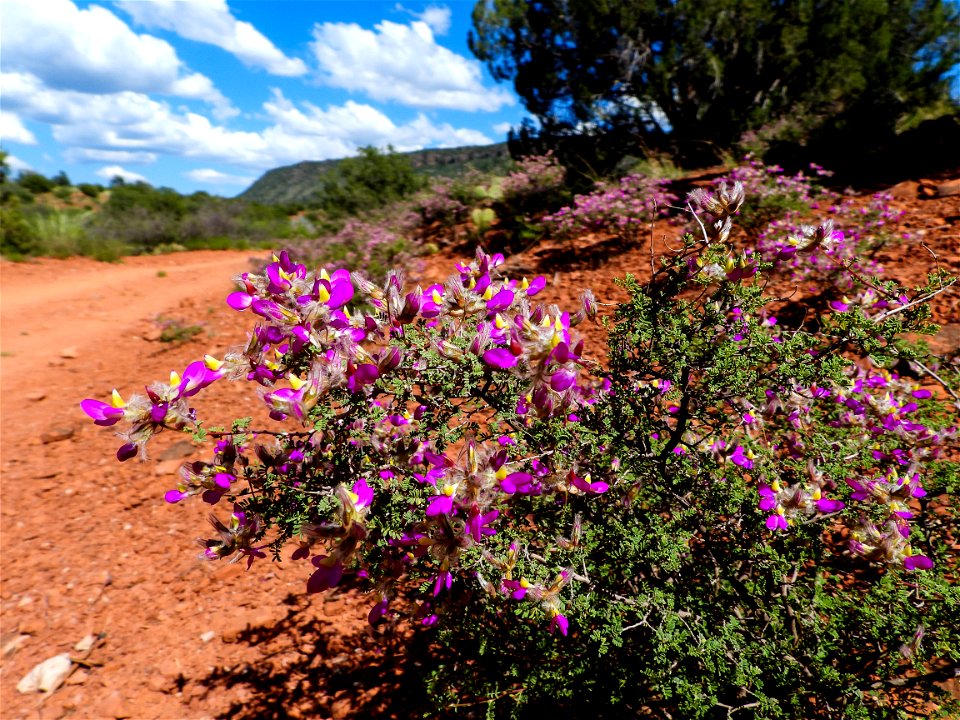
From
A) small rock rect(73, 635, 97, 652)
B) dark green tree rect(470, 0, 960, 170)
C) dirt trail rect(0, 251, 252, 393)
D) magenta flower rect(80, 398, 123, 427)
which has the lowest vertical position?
small rock rect(73, 635, 97, 652)

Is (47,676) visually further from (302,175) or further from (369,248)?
(302,175)

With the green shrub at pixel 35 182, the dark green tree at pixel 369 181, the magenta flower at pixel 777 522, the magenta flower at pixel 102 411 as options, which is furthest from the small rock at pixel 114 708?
the green shrub at pixel 35 182

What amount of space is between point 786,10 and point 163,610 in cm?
1098

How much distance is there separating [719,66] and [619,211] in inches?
190

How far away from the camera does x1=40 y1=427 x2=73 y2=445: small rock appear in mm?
3982

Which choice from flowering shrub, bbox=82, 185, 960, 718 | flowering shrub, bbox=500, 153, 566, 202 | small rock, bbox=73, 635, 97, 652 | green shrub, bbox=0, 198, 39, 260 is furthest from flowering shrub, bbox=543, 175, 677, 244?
green shrub, bbox=0, 198, 39, 260

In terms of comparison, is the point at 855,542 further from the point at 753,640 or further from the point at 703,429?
the point at 703,429

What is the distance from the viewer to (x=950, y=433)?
1938 mm

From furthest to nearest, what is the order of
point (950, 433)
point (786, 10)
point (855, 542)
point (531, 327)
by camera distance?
point (786, 10)
point (950, 433)
point (855, 542)
point (531, 327)

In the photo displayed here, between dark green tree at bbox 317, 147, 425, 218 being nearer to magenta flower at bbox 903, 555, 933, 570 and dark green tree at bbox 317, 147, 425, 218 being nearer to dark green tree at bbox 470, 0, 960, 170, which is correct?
dark green tree at bbox 470, 0, 960, 170

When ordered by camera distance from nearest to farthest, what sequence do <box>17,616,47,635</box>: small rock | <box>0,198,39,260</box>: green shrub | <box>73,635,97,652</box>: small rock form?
1. <box>73,635,97,652</box>: small rock
2. <box>17,616,47,635</box>: small rock
3. <box>0,198,39,260</box>: green shrub

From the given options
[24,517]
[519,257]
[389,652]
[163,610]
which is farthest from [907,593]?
[519,257]

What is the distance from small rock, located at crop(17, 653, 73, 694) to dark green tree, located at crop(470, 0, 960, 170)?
8.64m

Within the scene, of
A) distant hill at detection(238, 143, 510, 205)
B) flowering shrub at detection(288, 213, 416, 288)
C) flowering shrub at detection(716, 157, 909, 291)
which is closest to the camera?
flowering shrub at detection(716, 157, 909, 291)
